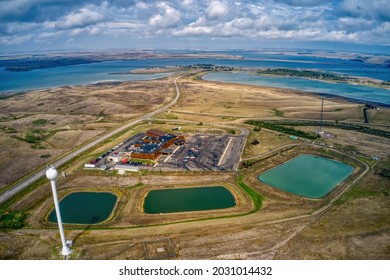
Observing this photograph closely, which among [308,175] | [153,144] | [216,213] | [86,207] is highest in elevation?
[153,144]

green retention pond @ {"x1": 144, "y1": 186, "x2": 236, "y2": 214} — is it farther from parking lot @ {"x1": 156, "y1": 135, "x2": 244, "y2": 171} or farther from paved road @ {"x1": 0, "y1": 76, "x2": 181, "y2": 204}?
paved road @ {"x1": 0, "y1": 76, "x2": 181, "y2": 204}

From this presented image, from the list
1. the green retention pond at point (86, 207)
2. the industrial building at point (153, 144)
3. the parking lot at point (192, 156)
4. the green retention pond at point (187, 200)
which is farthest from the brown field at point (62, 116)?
the green retention pond at point (187, 200)

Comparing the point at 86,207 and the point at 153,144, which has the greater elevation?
the point at 153,144

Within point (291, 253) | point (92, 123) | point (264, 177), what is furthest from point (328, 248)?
point (92, 123)

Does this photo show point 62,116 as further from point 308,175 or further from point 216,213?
point 308,175

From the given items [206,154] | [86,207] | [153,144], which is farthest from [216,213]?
[153,144]
